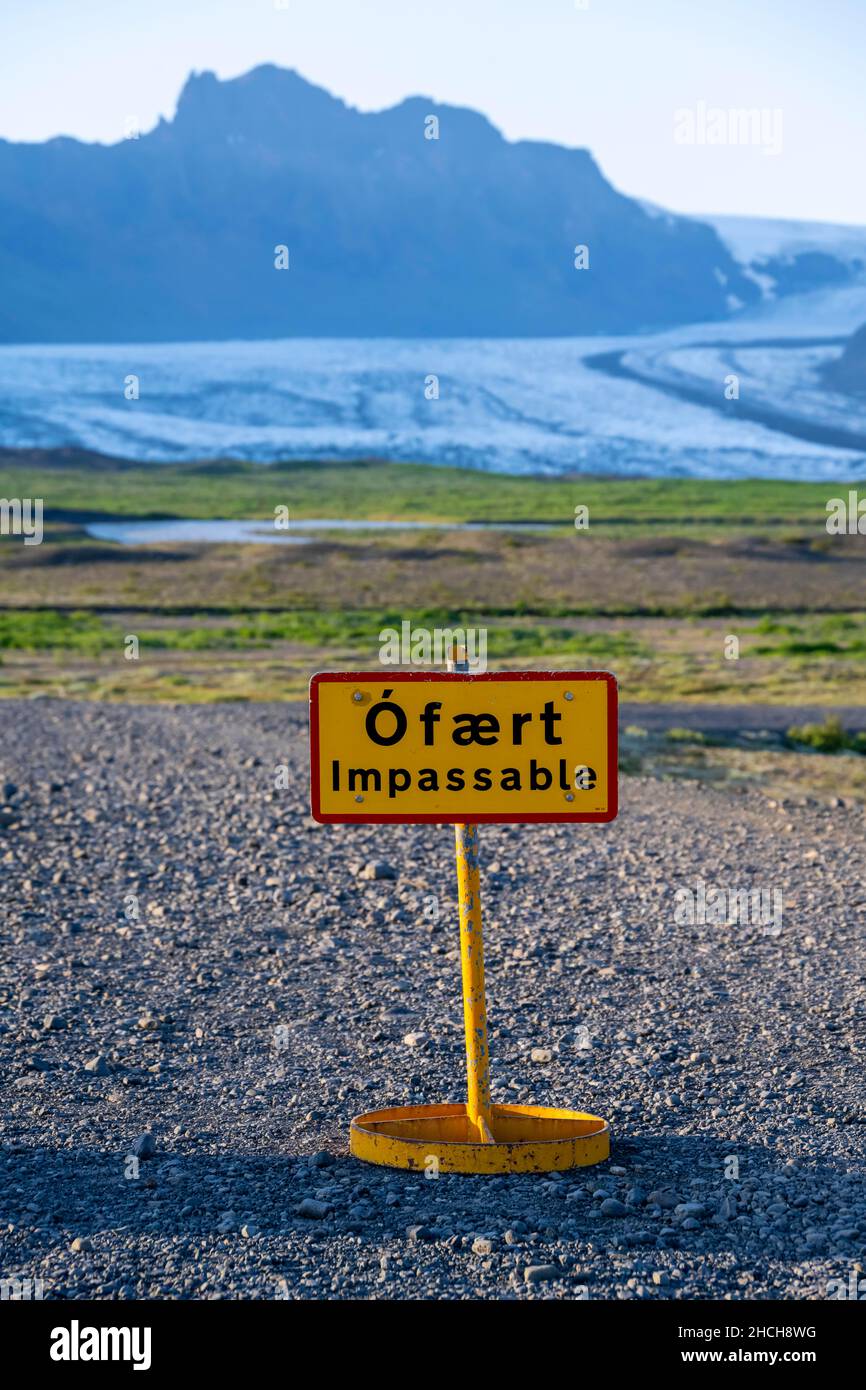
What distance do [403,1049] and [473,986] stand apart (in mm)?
1202

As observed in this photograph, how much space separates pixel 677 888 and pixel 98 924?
2.82 m

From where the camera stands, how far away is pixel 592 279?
552 ft

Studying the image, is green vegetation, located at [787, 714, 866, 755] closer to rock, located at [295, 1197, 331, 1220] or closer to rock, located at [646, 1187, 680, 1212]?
rock, located at [646, 1187, 680, 1212]

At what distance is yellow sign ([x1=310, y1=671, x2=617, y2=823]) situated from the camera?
181 inches

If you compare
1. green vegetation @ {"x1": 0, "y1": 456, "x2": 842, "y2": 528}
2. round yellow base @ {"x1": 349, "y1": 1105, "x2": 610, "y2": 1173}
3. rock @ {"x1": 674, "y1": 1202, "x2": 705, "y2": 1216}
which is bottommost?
rock @ {"x1": 674, "y1": 1202, "x2": 705, "y2": 1216}

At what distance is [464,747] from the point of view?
15.2 feet

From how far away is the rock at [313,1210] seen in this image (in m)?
4.32

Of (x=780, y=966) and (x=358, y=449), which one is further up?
(x=358, y=449)

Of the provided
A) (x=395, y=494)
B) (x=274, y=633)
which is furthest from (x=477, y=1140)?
(x=395, y=494)

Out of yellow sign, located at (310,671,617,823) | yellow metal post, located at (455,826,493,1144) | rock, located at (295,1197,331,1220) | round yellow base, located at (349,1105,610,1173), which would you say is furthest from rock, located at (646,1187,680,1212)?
yellow sign, located at (310,671,617,823)

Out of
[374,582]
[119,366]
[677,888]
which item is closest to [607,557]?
[374,582]

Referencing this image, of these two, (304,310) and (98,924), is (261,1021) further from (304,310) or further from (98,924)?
(304,310)

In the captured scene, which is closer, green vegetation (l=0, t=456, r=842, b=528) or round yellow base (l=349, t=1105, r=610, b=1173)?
round yellow base (l=349, t=1105, r=610, b=1173)

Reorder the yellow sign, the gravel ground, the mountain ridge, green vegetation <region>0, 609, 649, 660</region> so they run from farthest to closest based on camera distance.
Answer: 1. the mountain ridge
2. green vegetation <region>0, 609, 649, 660</region>
3. the yellow sign
4. the gravel ground
